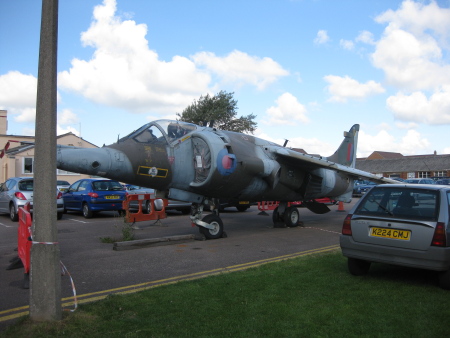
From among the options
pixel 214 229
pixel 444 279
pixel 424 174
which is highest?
pixel 424 174

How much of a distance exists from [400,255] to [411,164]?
7069 centimetres

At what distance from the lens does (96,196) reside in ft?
55.1

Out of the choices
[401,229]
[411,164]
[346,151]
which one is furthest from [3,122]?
[411,164]

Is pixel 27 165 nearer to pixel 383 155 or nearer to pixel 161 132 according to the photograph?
pixel 161 132

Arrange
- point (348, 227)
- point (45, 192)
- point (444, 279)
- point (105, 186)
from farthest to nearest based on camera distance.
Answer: point (105, 186)
point (348, 227)
point (444, 279)
point (45, 192)

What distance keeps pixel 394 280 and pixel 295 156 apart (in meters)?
6.28

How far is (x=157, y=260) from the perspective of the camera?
8.42 m

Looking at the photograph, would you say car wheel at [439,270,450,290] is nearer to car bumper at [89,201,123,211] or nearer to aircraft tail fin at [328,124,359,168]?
aircraft tail fin at [328,124,359,168]

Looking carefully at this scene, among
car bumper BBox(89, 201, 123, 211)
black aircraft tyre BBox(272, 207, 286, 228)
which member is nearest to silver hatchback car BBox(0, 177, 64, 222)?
car bumper BBox(89, 201, 123, 211)

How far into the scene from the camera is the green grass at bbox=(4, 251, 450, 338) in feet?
14.3

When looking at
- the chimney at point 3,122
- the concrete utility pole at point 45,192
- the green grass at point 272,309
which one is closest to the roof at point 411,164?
the chimney at point 3,122

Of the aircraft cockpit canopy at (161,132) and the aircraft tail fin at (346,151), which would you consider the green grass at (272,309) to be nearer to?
the aircraft cockpit canopy at (161,132)

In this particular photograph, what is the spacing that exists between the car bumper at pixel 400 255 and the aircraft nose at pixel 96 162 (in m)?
5.18

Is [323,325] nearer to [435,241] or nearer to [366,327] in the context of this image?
[366,327]
